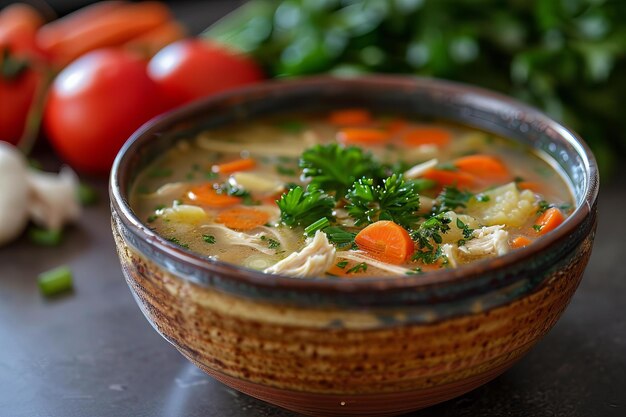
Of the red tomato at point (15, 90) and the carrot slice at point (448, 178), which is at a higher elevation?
the carrot slice at point (448, 178)

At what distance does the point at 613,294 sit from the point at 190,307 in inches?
48.3

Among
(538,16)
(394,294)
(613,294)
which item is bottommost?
(613,294)

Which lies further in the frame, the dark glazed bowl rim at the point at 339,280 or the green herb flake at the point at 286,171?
the green herb flake at the point at 286,171

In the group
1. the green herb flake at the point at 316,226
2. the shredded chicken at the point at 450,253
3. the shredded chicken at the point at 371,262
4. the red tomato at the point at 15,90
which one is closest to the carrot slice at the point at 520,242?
the shredded chicken at the point at 450,253

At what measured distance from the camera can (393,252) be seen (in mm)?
1623

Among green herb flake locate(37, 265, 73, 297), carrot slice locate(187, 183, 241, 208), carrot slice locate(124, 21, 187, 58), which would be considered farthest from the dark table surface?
carrot slice locate(124, 21, 187, 58)

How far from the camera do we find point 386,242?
164 centimetres

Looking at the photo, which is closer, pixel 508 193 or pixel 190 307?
pixel 190 307

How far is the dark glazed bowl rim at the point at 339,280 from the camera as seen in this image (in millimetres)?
1335

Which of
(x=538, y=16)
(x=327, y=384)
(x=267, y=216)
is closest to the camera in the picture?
(x=327, y=384)

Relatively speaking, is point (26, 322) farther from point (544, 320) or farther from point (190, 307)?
point (544, 320)

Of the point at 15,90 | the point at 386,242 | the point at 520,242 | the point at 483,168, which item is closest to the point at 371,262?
the point at 386,242

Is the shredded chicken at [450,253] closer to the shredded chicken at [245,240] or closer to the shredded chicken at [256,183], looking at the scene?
the shredded chicken at [245,240]

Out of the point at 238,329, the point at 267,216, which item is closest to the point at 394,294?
the point at 238,329
